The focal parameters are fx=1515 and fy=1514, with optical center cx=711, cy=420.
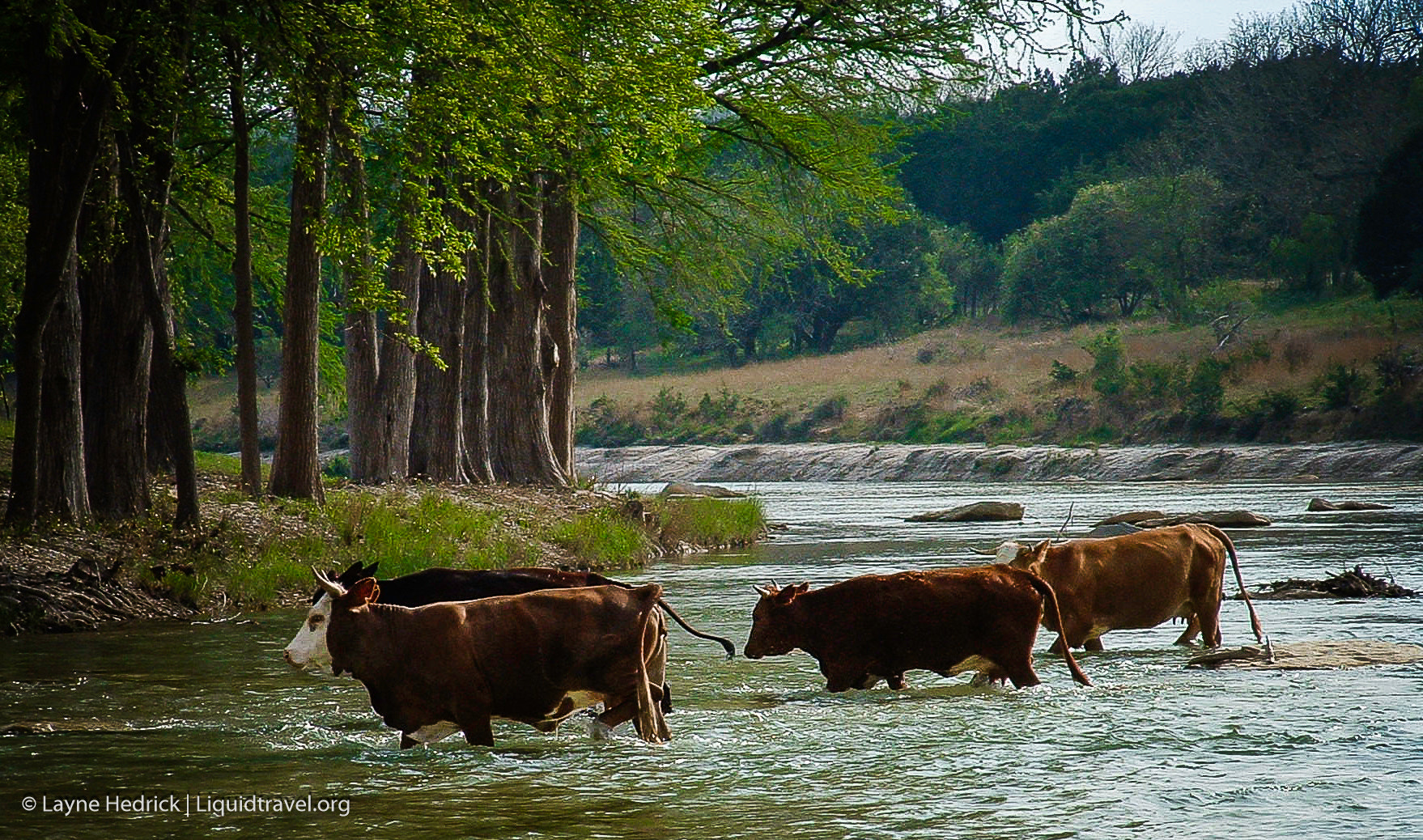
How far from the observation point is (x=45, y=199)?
16.9 metres

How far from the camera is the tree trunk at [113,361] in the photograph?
17875mm

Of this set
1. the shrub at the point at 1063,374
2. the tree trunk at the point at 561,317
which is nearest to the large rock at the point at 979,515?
the tree trunk at the point at 561,317

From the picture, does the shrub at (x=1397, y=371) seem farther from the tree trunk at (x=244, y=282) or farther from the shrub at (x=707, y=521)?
the tree trunk at (x=244, y=282)

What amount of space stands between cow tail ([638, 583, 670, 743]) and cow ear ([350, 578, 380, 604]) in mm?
1611

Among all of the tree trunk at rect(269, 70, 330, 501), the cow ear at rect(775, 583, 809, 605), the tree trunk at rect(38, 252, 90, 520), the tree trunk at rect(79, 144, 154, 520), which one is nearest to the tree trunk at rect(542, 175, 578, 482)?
the tree trunk at rect(269, 70, 330, 501)

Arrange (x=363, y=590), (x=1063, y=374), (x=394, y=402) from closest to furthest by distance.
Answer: (x=363, y=590) < (x=394, y=402) < (x=1063, y=374)

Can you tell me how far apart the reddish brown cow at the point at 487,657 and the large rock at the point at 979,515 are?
24.1 meters

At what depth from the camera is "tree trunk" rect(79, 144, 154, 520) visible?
1788 cm

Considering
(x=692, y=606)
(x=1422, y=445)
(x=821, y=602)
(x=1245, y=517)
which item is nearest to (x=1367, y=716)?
(x=821, y=602)

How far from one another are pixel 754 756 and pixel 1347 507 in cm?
2640

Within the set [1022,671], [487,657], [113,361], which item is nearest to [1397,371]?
[113,361]

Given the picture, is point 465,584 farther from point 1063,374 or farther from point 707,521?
point 1063,374

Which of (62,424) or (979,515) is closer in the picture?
(62,424)

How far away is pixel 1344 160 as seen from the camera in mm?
64188
